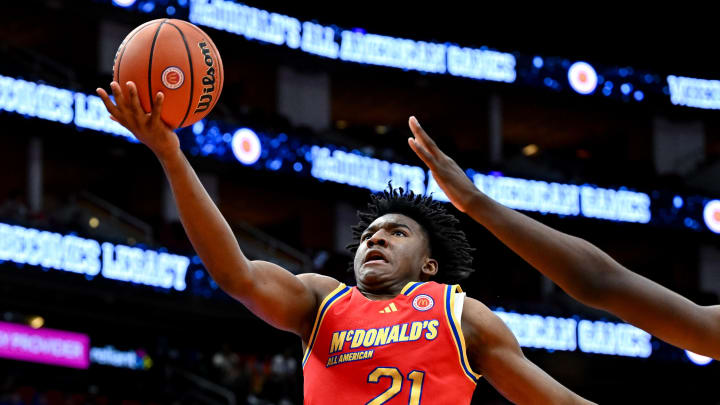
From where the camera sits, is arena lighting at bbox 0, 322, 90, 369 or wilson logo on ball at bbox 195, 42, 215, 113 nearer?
wilson logo on ball at bbox 195, 42, 215, 113

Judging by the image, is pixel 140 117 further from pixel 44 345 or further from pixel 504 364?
pixel 44 345

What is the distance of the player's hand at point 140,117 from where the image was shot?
4.02 metres

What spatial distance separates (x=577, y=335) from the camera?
24656mm

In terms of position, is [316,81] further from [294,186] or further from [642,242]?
[642,242]

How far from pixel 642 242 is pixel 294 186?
1047 cm

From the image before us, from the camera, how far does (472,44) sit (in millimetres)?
28797

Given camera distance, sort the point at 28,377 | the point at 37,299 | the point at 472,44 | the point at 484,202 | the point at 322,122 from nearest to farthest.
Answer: the point at 484,202 < the point at 28,377 < the point at 37,299 < the point at 322,122 < the point at 472,44

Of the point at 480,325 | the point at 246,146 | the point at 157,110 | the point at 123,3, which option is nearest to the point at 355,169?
the point at 246,146

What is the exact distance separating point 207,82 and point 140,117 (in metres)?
0.57

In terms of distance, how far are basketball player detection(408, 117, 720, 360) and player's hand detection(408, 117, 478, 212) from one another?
0.58ft

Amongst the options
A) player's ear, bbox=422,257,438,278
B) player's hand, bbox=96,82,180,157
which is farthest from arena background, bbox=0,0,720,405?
player's hand, bbox=96,82,180,157

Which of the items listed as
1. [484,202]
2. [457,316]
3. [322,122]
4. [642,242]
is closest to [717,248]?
[642,242]

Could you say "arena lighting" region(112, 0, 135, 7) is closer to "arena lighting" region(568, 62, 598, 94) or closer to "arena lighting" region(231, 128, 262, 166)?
"arena lighting" region(231, 128, 262, 166)

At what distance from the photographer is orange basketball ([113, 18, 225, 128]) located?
4.29 metres
